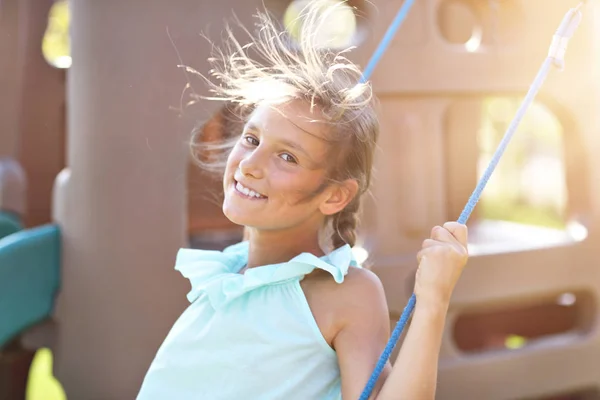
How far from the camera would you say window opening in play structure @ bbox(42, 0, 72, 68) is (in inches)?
77.4

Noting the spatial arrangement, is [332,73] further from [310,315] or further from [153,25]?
[153,25]

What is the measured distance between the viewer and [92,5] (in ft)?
4.19

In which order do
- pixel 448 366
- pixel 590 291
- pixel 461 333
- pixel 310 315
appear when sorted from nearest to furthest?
1. pixel 310 315
2. pixel 448 366
3. pixel 590 291
4. pixel 461 333

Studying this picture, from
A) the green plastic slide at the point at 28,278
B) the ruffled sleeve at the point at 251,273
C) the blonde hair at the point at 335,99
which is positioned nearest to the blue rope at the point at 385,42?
the blonde hair at the point at 335,99

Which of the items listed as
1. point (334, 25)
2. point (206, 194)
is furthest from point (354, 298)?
point (206, 194)

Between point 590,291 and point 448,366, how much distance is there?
0.39 meters

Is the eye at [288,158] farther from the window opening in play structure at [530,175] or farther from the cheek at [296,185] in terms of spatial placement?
the window opening in play structure at [530,175]

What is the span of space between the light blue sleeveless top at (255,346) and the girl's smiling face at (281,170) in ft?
0.22

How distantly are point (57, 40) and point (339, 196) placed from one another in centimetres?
186

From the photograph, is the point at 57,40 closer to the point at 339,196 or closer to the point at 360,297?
the point at 339,196

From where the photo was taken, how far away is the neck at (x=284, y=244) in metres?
0.89

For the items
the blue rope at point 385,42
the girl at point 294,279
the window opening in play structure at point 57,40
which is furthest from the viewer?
the window opening in play structure at point 57,40

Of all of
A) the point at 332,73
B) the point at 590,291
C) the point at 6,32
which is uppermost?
the point at 6,32

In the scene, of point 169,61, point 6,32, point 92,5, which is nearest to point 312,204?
point 169,61
